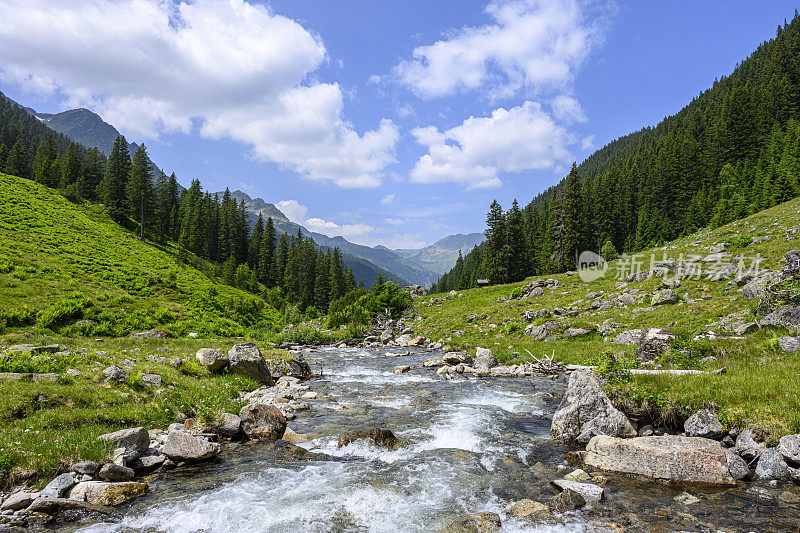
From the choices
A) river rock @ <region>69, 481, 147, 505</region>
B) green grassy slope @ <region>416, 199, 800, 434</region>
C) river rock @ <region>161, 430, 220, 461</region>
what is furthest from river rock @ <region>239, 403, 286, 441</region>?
green grassy slope @ <region>416, 199, 800, 434</region>

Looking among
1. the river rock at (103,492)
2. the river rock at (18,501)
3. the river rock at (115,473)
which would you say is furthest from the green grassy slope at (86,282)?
the river rock at (103,492)

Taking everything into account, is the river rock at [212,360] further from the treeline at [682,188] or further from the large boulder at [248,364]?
the treeline at [682,188]

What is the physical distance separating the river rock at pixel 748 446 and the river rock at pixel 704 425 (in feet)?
1.45

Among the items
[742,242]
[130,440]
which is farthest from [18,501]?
[742,242]

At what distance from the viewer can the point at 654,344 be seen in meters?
15.9

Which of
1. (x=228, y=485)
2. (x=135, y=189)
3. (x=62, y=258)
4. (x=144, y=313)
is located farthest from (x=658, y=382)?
(x=135, y=189)

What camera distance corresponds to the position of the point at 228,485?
8727mm

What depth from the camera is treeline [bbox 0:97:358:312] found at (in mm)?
87812

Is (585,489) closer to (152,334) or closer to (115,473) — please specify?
(115,473)

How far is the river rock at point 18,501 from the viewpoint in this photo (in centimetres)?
691

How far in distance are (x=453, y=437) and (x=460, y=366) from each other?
12.3 metres

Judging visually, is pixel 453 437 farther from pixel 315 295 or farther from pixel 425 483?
pixel 315 295

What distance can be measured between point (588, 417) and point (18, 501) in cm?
1427

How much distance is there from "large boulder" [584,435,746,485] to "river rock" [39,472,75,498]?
40.8ft
